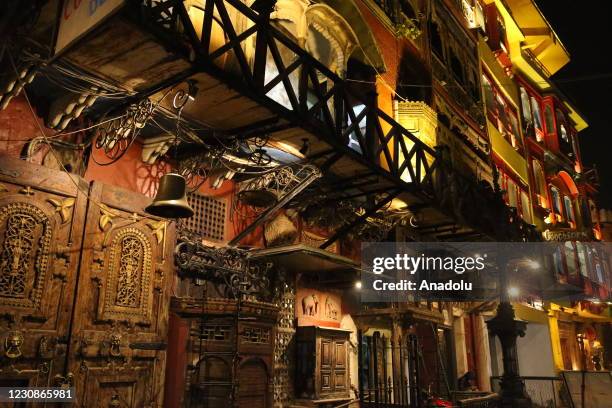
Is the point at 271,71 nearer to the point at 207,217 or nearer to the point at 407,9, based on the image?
the point at 207,217

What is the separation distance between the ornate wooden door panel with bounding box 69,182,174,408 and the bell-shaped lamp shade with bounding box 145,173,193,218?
4.22 feet

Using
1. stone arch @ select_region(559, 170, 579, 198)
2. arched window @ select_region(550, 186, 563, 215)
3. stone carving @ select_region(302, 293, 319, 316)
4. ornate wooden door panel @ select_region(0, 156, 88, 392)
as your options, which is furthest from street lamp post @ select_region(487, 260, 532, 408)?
stone arch @ select_region(559, 170, 579, 198)

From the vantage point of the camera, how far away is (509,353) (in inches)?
430

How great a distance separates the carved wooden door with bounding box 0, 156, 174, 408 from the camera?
6141 millimetres

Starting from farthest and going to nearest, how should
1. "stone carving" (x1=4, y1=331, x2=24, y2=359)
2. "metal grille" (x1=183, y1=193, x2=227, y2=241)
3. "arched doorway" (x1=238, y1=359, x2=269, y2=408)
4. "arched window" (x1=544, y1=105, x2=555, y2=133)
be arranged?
"arched window" (x1=544, y1=105, x2=555, y2=133), "metal grille" (x1=183, y1=193, x2=227, y2=241), "arched doorway" (x1=238, y1=359, x2=269, y2=408), "stone carving" (x1=4, y1=331, x2=24, y2=359)

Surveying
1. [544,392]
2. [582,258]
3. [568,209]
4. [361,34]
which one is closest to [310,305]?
[361,34]

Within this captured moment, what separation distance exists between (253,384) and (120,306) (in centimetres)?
290

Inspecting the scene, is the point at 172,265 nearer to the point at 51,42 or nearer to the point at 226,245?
the point at 226,245

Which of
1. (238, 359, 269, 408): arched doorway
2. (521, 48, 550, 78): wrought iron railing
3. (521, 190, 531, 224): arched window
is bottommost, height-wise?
(238, 359, 269, 408): arched doorway

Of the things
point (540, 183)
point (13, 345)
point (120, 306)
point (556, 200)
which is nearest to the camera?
point (13, 345)

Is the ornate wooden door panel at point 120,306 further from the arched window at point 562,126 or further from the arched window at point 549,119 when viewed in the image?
the arched window at point 562,126

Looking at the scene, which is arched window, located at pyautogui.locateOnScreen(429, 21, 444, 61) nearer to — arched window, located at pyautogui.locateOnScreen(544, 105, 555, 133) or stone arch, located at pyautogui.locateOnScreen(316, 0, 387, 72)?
stone arch, located at pyautogui.locateOnScreen(316, 0, 387, 72)

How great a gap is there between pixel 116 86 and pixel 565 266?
2779cm

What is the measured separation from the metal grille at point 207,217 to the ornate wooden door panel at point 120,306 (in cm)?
114
